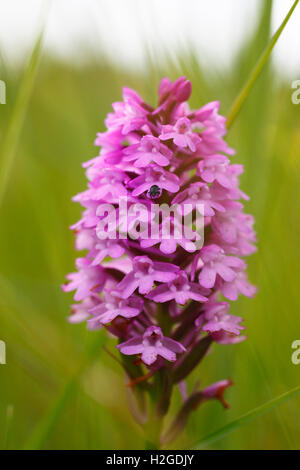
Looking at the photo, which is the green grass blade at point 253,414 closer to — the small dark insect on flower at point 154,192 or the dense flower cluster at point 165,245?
the dense flower cluster at point 165,245

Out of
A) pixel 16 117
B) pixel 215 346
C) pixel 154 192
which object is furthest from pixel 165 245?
pixel 215 346

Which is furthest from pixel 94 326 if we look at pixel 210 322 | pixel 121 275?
pixel 210 322

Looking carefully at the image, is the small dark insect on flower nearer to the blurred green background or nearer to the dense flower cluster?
the dense flower cluster

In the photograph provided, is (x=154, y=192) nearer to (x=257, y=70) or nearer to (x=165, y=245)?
(x=165, y=245)

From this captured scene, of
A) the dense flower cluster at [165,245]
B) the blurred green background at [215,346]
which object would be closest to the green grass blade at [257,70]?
the dense flower cluster at [165,245]

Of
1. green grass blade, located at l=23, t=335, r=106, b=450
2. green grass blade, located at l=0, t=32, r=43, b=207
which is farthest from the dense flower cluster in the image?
green grass blade, located at l=0, t=32, r=43, b=207
